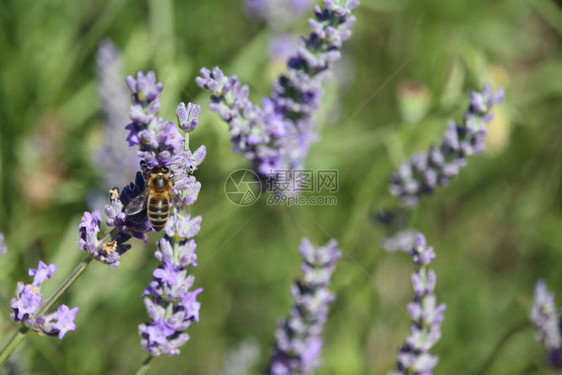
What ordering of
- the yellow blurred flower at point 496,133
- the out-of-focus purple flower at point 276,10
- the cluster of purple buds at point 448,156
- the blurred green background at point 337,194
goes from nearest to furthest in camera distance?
the cluster of purple buds at point 448,156
the blurred green background at point 337,194
the yellow blurred flower at point 496,133
the out-of-focus purple flower at point 276,10

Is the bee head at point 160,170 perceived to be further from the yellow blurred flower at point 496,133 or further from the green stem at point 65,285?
the yellow blurred flower at point 496,133

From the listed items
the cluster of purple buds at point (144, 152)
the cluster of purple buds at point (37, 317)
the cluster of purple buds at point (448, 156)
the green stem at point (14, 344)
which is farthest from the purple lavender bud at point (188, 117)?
the cluster of purple buds at point (448, 156)

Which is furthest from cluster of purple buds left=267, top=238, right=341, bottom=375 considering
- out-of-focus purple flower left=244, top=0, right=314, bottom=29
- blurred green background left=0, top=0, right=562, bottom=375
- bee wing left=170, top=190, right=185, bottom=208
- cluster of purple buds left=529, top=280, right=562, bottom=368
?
out-of-focus purple flower left=244, top=0, right=314, bottom=29

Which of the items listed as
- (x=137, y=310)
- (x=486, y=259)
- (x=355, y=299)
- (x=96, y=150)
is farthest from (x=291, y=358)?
(x=486, y=259)

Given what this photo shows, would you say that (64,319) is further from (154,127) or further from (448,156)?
(448,156)

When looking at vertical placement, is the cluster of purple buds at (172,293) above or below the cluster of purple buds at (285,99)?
below

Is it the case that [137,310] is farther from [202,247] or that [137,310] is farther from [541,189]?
[541,189]
